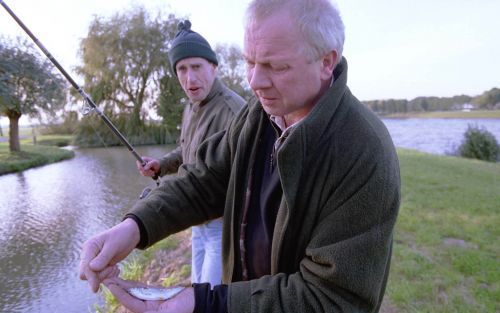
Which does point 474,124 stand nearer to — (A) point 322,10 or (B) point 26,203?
(B) point 26,203

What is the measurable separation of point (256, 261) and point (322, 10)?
0.98m

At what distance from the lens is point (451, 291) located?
12.5 feet

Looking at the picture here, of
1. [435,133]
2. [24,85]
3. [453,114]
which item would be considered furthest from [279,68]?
[453,114]

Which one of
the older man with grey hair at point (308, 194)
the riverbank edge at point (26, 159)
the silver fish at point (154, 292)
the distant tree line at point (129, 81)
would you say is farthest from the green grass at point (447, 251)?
the distant tree line at point (129, 81)

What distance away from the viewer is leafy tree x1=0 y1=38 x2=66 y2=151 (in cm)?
1428

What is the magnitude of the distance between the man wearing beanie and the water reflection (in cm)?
214

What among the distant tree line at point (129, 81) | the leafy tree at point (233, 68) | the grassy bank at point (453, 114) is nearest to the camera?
the distant tree line at point (129, 81)

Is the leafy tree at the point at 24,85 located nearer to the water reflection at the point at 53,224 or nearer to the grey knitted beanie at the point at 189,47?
the water reflection at the point at 53,224

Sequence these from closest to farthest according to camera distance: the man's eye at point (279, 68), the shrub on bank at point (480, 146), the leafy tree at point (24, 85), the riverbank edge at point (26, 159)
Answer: the man's eye at point (279, 68)
the riverbank edge at point (26, 159)
the leafy tree at point (24, 85)
the shrub on bank at point (480, 146)

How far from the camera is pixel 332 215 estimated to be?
119 cm

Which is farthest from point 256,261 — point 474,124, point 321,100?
point 474,124

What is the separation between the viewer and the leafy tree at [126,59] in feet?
72.3

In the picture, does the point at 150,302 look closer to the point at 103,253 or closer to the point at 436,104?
the point at 103,253

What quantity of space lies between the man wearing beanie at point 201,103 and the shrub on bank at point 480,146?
798 inches
